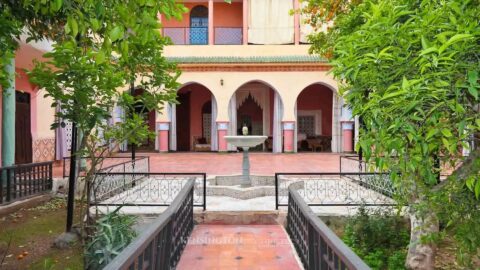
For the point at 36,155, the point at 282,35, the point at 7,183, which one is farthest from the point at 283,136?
the point at 7,183

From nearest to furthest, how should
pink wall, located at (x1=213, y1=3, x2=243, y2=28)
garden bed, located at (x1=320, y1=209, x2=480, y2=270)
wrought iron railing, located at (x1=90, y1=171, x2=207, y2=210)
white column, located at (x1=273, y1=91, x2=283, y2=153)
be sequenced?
garden bed, located at (x1=320, y1=209, x2=480, y2=270), wrought iron railing, located at (x1=90, y1=171, x2=207, y2=210), white column, located at (x1=273, y1=91, x2=283, y2=153), pink wall, located at (x1=213, y1=3, x2=243, y2=28)

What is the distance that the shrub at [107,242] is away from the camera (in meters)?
4.36

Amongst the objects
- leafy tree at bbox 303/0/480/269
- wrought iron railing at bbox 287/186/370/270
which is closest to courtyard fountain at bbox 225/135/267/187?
wrought iron railing at bbox 287/186/370/270

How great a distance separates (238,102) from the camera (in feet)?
68.9

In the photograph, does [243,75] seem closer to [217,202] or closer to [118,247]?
[217,202]

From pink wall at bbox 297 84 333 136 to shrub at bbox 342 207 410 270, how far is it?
51.1ft

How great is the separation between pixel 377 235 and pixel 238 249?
2.33 metres

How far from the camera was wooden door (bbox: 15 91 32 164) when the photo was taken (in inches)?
438

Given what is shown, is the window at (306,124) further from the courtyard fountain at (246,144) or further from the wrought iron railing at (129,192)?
the wrought iron railing at (129,192)

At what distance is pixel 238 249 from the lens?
461cm

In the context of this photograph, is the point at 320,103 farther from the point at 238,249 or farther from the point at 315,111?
the point at 238,249

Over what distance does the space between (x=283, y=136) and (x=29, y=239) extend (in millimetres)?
13430

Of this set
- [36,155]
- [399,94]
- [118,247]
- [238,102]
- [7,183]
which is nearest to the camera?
[399,94]

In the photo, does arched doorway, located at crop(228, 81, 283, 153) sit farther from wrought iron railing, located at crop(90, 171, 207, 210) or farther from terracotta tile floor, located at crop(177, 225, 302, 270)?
terracotta tile floor, located at crop(177, 225, 302, 270)
